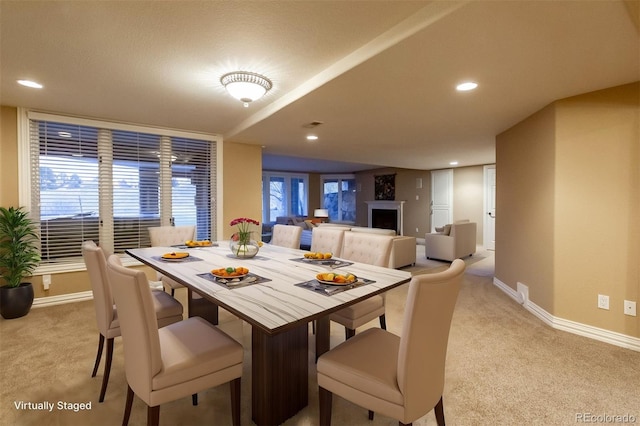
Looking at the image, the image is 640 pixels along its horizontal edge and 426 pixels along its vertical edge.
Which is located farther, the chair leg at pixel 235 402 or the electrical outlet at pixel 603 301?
the electrical outlet at pixel 603 301

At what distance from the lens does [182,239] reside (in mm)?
3529

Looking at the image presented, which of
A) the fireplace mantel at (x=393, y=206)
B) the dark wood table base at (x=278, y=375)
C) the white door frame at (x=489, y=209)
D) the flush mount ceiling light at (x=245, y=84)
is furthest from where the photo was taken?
the fireplace mantel at (x=393, y=206)

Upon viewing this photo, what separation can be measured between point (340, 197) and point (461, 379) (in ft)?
30.2

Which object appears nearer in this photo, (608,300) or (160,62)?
(160,62)

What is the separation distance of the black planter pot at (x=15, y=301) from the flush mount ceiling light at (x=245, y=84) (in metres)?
3.11

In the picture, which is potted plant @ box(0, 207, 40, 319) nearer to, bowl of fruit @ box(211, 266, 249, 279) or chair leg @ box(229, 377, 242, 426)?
bowl of fruit @ box(211, 266, 249, 279)

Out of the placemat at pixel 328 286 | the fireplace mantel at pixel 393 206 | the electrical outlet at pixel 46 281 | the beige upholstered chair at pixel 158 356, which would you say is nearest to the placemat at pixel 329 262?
the placemat at pixel 328 286

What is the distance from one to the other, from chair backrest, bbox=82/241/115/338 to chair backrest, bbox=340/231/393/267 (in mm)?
1840

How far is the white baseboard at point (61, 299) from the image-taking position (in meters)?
3.53

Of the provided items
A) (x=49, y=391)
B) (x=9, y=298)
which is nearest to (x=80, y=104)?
(x=9, y=298)

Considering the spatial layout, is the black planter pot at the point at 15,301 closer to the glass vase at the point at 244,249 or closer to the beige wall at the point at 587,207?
the glass vase at the point at 244,249

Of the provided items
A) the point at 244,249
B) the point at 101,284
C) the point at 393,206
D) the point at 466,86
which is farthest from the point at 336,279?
the point at 393,206

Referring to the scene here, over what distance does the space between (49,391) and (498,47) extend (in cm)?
363

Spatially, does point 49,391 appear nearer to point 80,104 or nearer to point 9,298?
point 9,298
